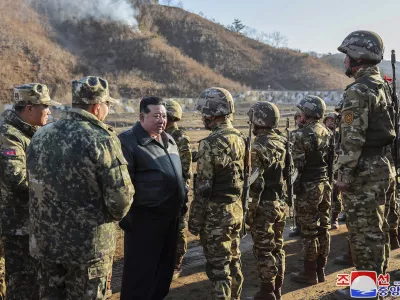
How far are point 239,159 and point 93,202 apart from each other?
A: 172cm

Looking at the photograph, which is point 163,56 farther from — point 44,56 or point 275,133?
point 275,133

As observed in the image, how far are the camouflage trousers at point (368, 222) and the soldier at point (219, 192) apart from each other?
118 cm

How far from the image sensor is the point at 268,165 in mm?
4535

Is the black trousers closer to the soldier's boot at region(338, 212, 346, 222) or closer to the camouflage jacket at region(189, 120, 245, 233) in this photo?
the camouflage jacket at region(189, 120, 245, 233)

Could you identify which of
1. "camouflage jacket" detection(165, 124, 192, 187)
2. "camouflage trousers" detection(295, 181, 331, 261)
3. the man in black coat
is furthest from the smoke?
the man in black coat

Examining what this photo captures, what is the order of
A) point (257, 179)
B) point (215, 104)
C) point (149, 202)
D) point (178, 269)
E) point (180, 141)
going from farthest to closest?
point (178, 269) < point (180, 141) < point (257, 179) < point (215, 104) < point (149, 202)

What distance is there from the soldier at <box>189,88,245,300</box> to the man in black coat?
0.83 feet

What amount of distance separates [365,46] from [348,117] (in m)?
0.78

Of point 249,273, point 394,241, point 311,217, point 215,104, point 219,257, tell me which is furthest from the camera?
point 394,241

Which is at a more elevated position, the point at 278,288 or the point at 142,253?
the point at 142,253

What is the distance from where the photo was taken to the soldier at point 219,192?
13.0 ft

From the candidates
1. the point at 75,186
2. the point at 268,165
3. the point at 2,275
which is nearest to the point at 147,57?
the point at 268,165

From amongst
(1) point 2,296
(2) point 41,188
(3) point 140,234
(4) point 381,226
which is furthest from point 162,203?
(4) point 381,226

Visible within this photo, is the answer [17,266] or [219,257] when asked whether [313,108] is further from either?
[17,266]
